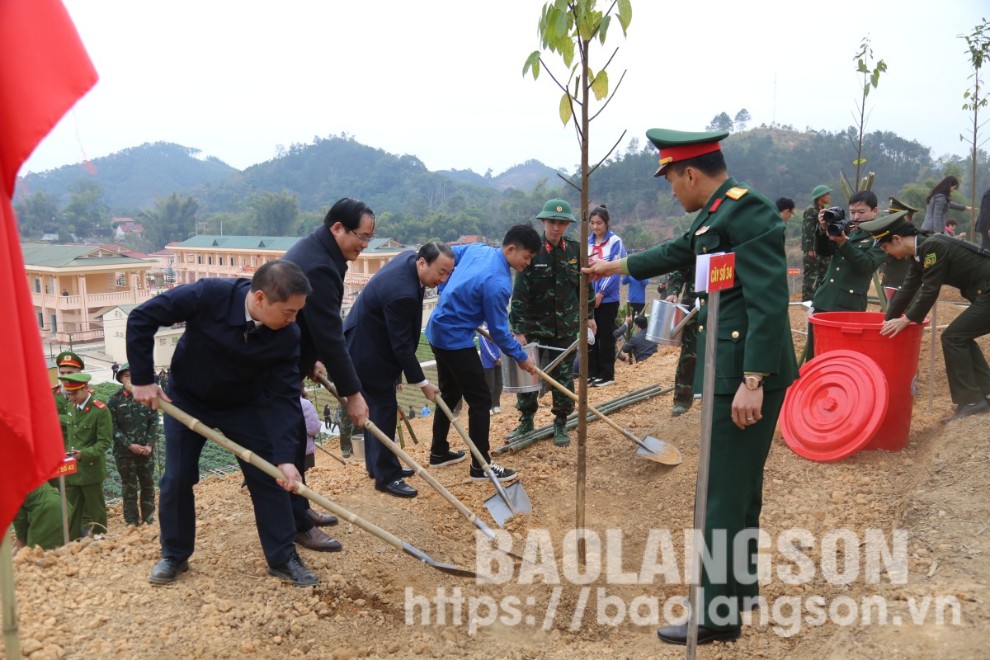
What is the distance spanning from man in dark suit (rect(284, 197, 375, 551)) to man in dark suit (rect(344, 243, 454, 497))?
0.49 m

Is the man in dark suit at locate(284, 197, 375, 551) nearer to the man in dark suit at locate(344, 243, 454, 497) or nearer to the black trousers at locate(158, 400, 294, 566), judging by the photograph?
the black trousers at locate(158, 400, 294, 566)

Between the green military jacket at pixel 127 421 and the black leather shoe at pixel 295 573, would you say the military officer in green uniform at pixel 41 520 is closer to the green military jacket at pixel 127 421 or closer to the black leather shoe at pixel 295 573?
the green military jacket at pixel 127 421

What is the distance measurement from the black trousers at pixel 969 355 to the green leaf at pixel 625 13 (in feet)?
11.4

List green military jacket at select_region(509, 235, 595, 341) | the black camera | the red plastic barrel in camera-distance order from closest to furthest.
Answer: the red plastic barrel → the black camera → green military jacket at select_region(509, 235, 595, 341)

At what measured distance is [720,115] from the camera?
3661 inches

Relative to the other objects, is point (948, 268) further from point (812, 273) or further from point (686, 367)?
point (812, 273)

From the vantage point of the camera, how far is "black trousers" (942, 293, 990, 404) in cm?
500

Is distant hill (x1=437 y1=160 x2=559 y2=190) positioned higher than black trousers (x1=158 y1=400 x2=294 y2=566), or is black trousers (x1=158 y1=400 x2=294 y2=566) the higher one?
distant hill (x1=437 y1=160 x2=559 y2=190)

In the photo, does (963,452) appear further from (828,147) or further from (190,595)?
(828,147)

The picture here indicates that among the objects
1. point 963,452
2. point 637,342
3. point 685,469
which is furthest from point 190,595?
point 637,342

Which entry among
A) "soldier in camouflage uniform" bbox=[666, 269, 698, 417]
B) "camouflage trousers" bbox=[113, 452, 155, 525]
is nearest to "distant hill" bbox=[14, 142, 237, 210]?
"camouflage trousers" bbox=[113, 452, 155, 525]

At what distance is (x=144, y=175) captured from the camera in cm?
14325

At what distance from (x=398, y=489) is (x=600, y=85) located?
290 cm

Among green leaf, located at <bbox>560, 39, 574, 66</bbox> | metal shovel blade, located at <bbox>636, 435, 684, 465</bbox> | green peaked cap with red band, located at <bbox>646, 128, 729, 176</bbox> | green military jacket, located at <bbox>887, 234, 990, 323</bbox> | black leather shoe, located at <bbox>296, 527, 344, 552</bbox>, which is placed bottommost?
black leather shoe, located at <bbox>296, 527, 344, 552</bbox>
